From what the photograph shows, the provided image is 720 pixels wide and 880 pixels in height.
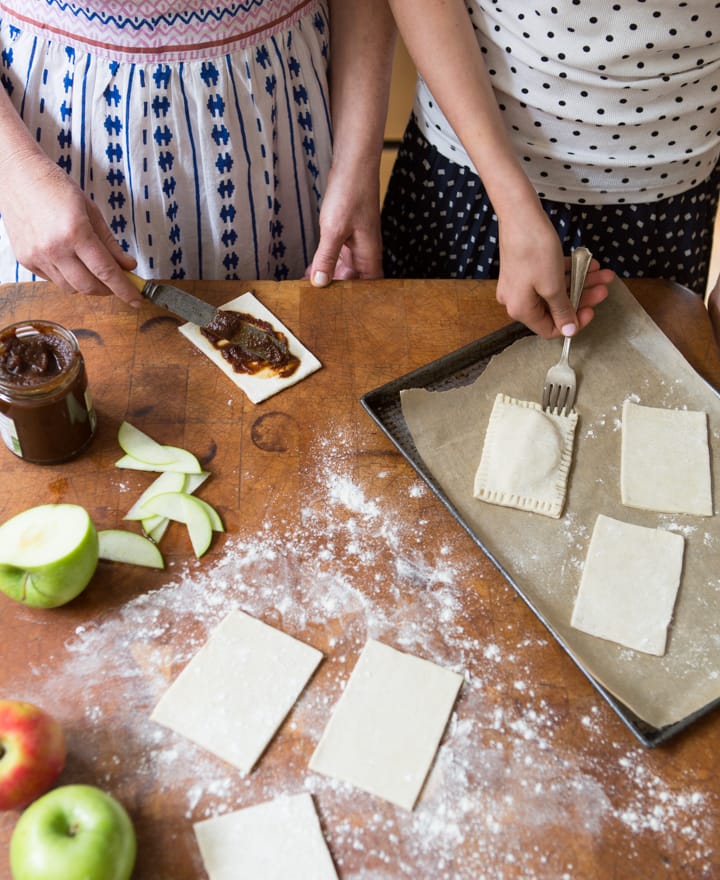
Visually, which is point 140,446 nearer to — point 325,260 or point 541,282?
point 325,260

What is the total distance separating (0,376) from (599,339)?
991 mm

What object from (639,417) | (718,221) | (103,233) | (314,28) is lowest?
(718,221)

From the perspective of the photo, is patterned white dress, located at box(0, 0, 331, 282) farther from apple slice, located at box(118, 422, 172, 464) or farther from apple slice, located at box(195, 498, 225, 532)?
apple slice, located at box(195, 498, 225, 532)

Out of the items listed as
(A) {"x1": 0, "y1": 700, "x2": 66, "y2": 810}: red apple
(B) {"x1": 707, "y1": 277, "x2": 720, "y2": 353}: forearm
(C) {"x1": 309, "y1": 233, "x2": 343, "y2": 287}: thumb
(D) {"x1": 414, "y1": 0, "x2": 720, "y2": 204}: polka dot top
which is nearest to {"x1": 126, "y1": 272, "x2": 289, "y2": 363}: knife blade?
(C) {"x1": 309, "y1": 233, "x2": 343, "y2": 287}: thumb

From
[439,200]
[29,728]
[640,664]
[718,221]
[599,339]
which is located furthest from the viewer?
[718,221]

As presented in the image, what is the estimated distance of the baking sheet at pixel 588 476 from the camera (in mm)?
1142

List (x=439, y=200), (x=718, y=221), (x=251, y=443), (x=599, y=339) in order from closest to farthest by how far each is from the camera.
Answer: (x=251, y=443), (x=599, y=339), (x=439, y=200), (x=718, y=221)

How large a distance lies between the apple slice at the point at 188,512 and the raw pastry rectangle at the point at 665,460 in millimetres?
650

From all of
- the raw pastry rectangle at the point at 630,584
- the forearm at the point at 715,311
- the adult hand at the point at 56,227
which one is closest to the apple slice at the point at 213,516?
the adult hand at the point at 56,227

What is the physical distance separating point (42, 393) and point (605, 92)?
1018 millimetres

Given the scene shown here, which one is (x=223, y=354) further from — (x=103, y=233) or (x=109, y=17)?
(x=109, y=17)

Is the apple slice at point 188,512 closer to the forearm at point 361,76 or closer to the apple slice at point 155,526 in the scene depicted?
the apple slice at point 155,526

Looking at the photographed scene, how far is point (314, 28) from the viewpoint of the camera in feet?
5.04

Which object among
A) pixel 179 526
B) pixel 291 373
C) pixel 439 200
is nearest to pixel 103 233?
pixel 291 373
